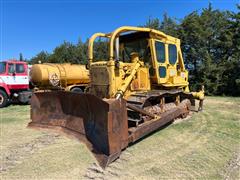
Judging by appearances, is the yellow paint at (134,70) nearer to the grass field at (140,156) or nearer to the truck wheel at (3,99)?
the grass field at (140,156)

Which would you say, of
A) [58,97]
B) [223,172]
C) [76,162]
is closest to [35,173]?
[76,162]

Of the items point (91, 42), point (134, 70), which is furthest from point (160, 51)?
point (91, 42)

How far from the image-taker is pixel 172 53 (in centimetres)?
731

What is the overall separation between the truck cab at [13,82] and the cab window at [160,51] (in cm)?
794

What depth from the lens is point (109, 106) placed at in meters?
4.02

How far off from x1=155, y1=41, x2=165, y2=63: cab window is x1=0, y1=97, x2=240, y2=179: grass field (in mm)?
1948

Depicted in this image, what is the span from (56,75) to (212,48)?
11.6m

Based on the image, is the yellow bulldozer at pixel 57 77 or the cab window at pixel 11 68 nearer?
the yellow bulldozer at pixel 57 77

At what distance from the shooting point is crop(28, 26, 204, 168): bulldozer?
4246mm

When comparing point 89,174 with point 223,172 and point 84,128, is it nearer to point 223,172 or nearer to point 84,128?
point 84,128

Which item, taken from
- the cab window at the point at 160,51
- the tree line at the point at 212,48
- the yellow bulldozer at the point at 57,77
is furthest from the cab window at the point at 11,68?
the tree line at the point at 212,48

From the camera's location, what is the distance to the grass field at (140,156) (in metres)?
Result: 3.64

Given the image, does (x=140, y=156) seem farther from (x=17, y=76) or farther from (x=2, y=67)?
(x=2, y=67)

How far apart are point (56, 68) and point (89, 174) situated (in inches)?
360
